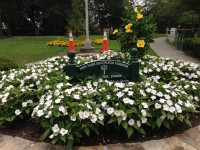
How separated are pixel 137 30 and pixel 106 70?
1.43 m

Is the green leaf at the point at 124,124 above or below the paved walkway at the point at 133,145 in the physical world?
above

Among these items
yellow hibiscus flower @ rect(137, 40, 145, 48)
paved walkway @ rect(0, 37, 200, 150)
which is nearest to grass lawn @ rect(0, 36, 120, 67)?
yellow hibiscus flower @ rect(137, 40, 145, 48)

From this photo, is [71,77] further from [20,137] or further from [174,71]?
[174,71]

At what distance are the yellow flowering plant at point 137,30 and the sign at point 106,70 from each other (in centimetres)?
114

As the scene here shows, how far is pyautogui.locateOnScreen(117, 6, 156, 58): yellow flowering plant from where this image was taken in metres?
4.70

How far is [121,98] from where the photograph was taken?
3018mm

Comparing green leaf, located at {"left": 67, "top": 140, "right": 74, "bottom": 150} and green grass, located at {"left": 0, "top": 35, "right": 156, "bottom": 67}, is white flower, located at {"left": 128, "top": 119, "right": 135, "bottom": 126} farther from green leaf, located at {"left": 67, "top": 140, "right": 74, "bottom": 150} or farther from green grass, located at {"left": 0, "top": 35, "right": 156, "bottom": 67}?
green grass, located at {"left": 0, "top": 35, "right": 156, "bottom": 67}

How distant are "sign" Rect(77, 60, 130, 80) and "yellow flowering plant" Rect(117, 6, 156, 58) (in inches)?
44.8

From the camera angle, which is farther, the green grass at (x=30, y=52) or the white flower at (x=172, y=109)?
the green grass at (x=30, y=52)

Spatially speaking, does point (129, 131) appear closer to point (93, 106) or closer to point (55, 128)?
point (93, 106)

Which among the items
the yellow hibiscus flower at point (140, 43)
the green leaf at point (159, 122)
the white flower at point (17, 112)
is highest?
the yellow hibiscus flower at point (140, 43)

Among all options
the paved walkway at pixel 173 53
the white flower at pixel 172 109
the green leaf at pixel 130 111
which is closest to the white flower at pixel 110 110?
the green leaf at pixel 130 111

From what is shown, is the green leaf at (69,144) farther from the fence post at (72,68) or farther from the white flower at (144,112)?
the fence post at (72,68)

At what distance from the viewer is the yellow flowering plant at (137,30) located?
470cm
